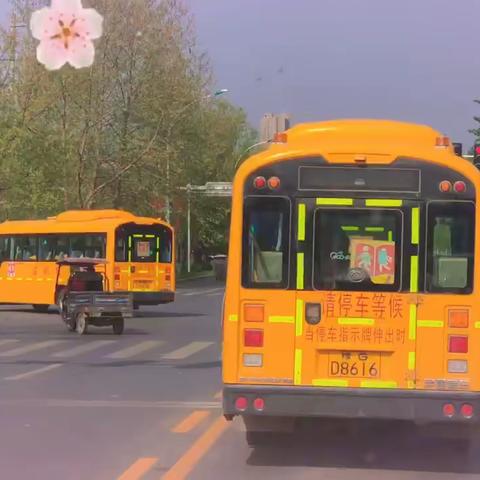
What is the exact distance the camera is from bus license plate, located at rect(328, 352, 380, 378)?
257 inches

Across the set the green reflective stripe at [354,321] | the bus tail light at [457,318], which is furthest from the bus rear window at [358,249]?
the bus tail light at [457,318]

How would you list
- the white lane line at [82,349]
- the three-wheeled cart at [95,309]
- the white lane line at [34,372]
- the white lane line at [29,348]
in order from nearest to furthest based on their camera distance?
1. the white lane line at [34,372]
2. the white lane line at [82,349]
3. the white lane line at [29,348]
4. the three-wheeled cart at [95,309]

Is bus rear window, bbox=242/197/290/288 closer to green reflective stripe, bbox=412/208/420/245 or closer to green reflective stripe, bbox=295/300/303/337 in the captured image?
green reflective stripe, bbox=295/300/303/337

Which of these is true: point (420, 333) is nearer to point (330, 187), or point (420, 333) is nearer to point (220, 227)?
point (330, 187)

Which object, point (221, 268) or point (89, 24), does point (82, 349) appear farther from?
point (221, 268)

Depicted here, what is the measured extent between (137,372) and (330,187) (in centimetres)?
677

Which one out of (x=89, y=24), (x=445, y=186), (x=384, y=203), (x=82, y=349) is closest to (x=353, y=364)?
(x=384, y=203)

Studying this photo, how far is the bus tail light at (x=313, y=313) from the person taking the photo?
659cm

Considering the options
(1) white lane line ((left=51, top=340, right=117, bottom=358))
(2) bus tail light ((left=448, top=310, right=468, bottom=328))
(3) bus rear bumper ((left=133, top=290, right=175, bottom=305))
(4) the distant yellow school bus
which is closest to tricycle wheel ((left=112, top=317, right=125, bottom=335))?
(1) white lane line ((left=51, top=340, right=117, bottom=358))

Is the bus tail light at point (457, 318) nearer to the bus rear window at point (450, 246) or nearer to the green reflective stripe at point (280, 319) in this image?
the bus rear window at point (450, 246)

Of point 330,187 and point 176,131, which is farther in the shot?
point 176,131

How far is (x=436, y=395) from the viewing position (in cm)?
636

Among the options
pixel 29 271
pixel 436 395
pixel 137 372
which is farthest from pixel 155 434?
pixel 29 271

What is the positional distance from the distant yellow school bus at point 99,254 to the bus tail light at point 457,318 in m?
18.7
